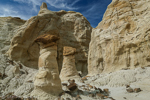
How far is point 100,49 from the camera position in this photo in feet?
38.0

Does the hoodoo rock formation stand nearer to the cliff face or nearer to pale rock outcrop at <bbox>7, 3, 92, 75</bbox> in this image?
the cliff face

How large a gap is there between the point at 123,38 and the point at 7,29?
18.3 metres

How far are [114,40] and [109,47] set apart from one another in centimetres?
76

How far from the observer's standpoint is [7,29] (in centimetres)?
1959

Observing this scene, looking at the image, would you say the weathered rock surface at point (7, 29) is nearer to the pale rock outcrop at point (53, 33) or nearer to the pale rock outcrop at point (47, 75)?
the pale rock outcrop at point (53, 33)

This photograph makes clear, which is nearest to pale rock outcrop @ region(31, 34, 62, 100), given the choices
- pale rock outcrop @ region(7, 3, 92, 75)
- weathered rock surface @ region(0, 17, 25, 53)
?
pale rock outcrop @ region(7, 3, 92, 75)

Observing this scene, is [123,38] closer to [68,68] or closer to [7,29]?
[68,68]

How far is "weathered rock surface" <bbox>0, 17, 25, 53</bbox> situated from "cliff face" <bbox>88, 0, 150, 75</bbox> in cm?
1401

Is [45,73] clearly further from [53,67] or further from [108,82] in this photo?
[108,82]

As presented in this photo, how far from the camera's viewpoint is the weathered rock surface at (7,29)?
59.9ft

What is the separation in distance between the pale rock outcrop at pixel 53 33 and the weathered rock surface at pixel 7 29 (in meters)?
1.43

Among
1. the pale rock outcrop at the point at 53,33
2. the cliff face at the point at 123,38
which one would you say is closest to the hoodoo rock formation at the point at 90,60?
the cliff face at the point at 123,38

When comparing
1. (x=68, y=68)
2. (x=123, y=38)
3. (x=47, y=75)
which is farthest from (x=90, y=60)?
(x=47, y=75)

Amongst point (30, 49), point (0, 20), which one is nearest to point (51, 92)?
point (30, 49)
